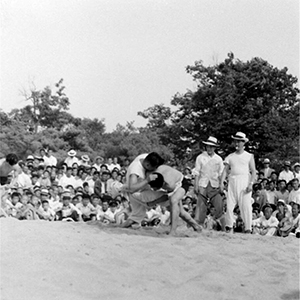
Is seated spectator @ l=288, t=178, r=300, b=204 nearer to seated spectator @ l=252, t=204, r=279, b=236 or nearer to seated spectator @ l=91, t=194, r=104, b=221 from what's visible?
seated spectator @ l=252, t=204, r=279, b=236

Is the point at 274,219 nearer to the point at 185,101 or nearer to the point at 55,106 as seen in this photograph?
the point at 185,101

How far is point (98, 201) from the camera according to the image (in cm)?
1013

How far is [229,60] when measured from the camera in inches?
930

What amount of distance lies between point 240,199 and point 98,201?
10.3 ft

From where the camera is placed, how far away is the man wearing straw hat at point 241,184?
8.20 m

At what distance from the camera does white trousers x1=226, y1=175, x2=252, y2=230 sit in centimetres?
820

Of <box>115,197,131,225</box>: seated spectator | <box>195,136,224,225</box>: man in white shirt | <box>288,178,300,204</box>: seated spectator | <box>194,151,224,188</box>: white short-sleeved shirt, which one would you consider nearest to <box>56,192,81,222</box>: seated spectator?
<box>115,197,131,225</box>: seated spectator

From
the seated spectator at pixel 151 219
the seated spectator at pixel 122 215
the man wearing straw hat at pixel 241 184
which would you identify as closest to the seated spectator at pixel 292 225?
the man wearing straw hat at pixel 241 184

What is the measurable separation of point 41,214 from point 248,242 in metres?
4.37

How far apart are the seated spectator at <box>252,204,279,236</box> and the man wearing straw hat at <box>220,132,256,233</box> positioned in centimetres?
126

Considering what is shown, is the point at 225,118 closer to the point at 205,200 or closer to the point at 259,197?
the point at 259,197

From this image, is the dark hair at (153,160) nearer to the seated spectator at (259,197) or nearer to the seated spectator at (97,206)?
the seated spectator at (97,206)

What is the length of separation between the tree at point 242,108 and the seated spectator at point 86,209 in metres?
12.0

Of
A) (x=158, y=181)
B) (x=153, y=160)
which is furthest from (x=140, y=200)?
(x=153, y=160)
